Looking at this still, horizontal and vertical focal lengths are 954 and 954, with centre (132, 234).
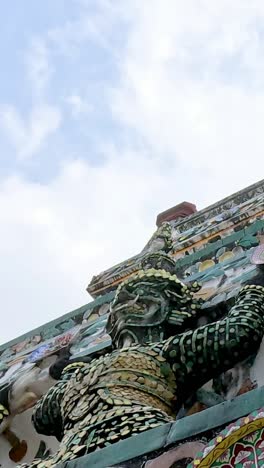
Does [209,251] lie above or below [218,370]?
above

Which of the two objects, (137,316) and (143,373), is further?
(137,316)

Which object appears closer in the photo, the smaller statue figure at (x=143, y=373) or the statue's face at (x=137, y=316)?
the smaller statue figure at (x=143, y=373)

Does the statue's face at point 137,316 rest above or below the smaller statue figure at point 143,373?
above

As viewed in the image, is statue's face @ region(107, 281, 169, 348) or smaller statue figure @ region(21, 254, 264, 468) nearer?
smaller statue figure @ region(21, 254, 264, 468)

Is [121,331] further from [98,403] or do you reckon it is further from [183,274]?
[183,274]

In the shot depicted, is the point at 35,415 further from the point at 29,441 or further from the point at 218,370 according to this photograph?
the point at 218,370

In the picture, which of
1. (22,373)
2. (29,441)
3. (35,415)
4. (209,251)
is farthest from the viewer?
(209,251)

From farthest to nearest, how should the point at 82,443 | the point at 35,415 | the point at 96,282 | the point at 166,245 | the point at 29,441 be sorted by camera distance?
the point at 96,282, the point at 166,245, the point at 29,441, the point at 35,415, the point at 82,443

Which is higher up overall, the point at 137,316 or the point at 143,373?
the point at 137,316

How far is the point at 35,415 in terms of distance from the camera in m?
3.86

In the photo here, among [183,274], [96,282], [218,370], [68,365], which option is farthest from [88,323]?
[96,282]

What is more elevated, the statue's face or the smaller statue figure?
the statue's face

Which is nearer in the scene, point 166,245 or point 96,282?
point 166,245

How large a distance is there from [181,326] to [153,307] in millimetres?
153
